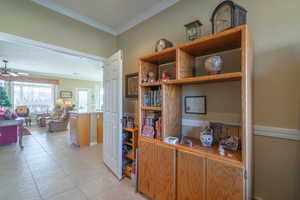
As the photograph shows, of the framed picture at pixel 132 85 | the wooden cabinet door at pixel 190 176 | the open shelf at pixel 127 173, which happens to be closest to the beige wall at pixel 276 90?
the wooden cabinet door at pixel 190 176

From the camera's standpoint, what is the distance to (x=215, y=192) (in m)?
1.15

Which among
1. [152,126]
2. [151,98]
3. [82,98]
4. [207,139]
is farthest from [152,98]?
[82,98]

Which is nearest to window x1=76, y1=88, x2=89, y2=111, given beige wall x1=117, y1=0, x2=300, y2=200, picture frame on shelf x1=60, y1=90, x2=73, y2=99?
picture frame on shelf x1=60, y1=90, x2=73, y2=99

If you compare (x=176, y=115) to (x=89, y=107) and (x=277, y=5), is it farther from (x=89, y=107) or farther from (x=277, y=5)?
(x=89, y=107)

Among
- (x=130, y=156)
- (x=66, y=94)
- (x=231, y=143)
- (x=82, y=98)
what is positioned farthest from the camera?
(x=82, y=98)

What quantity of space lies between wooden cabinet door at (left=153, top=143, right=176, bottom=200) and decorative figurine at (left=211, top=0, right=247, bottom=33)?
4.31 ft

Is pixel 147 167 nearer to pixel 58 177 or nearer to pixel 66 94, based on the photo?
pixel 58 177

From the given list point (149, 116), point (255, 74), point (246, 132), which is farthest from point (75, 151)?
point (255, 74)

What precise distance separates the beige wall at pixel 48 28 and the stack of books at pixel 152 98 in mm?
1575

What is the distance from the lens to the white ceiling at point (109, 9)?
6.77 feet

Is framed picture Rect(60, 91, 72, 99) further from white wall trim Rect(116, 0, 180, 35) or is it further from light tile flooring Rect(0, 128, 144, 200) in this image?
white wall trim Rect(116, 0, 180, 35)

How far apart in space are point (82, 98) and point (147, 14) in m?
7.66

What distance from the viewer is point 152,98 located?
6.02 ft

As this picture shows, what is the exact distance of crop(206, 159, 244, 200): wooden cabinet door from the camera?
104cm
